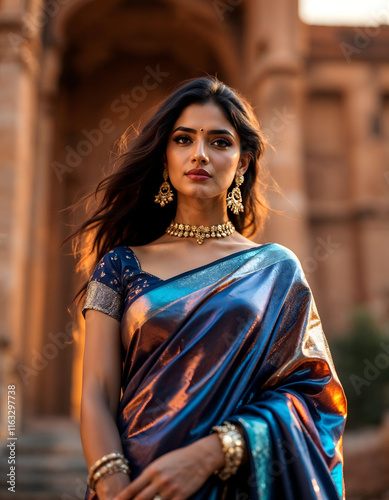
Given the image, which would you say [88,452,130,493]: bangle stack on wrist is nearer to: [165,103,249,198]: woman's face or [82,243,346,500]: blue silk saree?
[82,243,346,500]: blue silk saree

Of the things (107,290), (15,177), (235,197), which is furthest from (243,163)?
Result: (15,177)

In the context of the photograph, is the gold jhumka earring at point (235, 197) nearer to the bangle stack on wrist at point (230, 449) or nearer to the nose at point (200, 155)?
the nose at point (200, 155)

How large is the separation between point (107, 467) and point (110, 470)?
1 cm

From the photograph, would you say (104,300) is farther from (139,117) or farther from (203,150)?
(139,117)

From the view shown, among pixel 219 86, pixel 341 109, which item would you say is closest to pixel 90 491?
pixel 219 86

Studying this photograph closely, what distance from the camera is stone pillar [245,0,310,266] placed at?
8.49 metres

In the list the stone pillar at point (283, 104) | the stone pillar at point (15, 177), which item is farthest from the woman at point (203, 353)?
the stone pillar at point (283, 104)

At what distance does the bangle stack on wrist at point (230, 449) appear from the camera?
5.50ft

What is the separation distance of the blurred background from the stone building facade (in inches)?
1.0

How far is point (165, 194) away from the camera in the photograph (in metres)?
2.32

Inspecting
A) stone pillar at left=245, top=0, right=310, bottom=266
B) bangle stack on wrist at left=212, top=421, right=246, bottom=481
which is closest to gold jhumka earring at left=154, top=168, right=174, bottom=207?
bangle stack on wrist at left=212, top=421, right=246, bottom=481

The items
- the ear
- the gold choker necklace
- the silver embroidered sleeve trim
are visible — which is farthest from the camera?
the ear

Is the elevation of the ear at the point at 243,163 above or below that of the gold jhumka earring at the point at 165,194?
above

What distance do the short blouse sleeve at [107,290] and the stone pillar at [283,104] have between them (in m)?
6.51
